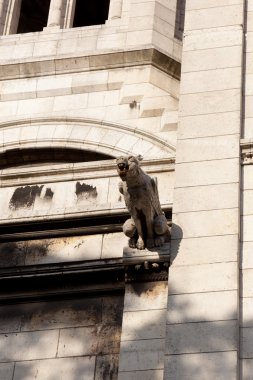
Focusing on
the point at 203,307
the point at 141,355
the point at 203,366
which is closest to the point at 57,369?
the point at 141,355

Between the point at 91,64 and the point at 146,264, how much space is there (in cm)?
591

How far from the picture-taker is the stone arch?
2062cm

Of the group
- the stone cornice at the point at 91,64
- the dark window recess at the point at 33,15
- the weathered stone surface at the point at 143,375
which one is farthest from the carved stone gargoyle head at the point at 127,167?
the dark window recess at the point at 33,15

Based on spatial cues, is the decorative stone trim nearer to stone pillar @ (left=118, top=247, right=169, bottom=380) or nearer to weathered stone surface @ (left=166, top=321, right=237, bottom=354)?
stone pillar @ (left=118, top=247, right=169, bottom=380)

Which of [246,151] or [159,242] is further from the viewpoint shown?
[246,151]

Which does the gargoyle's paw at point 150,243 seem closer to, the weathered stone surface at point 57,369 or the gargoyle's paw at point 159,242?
the gargoyle's paw at point 159,242

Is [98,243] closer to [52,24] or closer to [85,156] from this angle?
[85,156]

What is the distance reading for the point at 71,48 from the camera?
2305cm

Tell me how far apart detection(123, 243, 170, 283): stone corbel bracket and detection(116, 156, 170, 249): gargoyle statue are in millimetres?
103

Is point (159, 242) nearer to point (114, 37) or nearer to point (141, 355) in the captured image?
point (141, 355)

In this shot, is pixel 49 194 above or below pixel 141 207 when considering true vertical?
above

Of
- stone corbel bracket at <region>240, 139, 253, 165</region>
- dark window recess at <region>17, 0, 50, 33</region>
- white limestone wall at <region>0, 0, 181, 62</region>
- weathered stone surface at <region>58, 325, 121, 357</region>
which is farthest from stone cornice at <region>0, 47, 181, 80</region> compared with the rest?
weathered stone surface at <region>58, 325, 121, 357</region>

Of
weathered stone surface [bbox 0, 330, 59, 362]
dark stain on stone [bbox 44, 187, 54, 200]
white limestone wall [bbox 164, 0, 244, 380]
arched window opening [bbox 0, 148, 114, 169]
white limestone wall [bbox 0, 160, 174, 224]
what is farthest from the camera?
arched window opening [bbox 0, 148, 114, 169]

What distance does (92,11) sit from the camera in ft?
96.3
